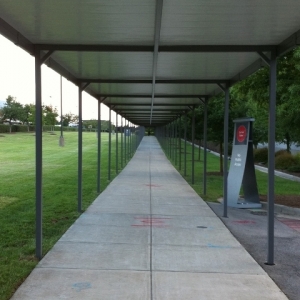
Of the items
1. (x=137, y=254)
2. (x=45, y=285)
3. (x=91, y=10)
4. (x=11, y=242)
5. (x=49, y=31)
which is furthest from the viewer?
(x=11, y=242)

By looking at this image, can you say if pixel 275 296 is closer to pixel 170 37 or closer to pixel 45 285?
pixel 45 285

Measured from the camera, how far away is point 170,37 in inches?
261

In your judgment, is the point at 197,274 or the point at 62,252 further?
the point at 62,252

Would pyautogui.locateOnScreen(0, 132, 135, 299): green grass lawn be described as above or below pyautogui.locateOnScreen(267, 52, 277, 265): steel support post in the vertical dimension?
below

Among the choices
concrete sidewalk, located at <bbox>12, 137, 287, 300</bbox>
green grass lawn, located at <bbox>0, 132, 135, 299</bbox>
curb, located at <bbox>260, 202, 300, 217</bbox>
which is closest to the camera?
concrete sidewalk, located at <bbox>12, 137, 287, 300</bbox>

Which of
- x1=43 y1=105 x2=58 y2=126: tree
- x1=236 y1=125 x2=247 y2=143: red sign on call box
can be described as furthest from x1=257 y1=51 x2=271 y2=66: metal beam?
x1=43 y1=105 x2=58 y2=126: tree

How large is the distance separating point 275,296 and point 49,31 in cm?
432

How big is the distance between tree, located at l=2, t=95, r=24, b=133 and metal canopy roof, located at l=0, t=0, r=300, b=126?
89269 mm

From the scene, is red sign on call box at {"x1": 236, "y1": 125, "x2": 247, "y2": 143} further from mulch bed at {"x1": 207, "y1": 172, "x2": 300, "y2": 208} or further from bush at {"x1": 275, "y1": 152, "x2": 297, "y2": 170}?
bush at {"x1": 275, "y1": 152, "x2": 297, "y2": 170}

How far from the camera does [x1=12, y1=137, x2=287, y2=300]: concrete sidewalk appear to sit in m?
5.70

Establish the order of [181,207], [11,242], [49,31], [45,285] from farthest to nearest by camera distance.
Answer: [181,207]
[11,242]
[49,31]
[45,285]

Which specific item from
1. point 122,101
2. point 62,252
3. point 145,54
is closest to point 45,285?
point 62,252

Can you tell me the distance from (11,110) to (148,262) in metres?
94.1

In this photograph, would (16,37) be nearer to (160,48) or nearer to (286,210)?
(160,48)
